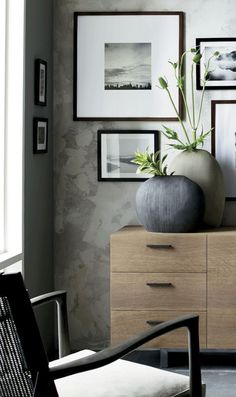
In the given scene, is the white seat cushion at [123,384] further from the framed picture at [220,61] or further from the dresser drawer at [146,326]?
the framed picture at [220,61]

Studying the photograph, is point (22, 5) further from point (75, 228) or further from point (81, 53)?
point (75, 228)

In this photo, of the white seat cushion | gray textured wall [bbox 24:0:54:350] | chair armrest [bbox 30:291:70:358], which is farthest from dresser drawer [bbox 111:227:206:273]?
the white seat cushion

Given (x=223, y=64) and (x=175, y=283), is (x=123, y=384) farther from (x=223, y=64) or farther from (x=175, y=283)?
(x=223, y=64)

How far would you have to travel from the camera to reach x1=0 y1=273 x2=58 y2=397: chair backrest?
6.61 feet

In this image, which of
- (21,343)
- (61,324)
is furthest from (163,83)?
(21,343)

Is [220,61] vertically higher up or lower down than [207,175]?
higher up

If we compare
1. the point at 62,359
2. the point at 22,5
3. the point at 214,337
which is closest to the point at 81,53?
the point at 22,5

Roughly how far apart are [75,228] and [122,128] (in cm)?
64

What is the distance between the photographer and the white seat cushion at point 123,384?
7.91 ft

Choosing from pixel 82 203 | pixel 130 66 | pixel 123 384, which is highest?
pixel 130 66

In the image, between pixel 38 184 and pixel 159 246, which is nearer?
pixel 159 246

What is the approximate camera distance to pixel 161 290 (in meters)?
→ 4.11

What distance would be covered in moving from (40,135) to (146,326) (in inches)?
45.8

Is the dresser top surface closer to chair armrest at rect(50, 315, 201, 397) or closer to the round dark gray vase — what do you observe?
the round dark gray vase
